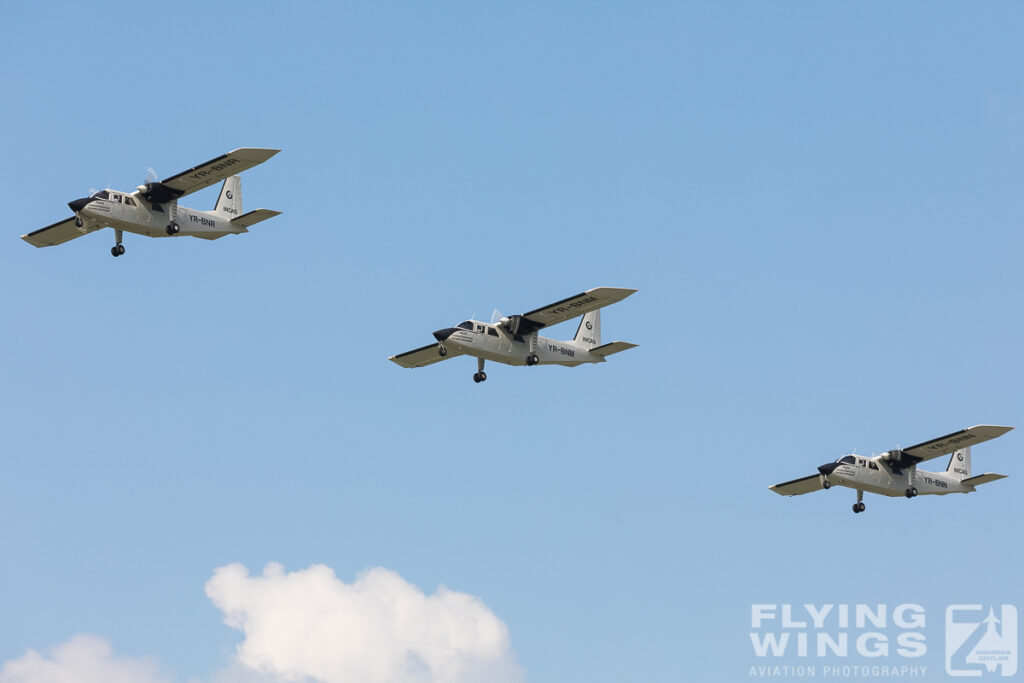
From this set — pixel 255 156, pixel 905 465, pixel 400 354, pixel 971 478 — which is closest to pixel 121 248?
pixel 255 156

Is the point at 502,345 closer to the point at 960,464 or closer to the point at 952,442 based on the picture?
the point at 952,442

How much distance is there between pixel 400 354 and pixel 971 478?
34.7m

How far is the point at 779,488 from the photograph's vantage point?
88.4 metres

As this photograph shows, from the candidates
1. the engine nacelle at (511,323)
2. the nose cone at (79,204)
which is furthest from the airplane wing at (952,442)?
the nose cone at (79,204)

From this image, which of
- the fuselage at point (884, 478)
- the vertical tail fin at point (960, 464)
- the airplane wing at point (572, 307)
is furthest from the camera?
the vertical tail fin at point (960, 464)

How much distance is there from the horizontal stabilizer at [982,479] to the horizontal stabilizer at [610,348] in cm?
2350

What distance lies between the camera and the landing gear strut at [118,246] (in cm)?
7231

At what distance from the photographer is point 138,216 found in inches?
2820

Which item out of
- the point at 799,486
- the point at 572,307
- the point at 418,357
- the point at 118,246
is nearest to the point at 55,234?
the point at 118,246

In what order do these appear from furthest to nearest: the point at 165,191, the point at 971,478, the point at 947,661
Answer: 1. the point at 971,478
2. the point at 165,191
3. the point at 947,661

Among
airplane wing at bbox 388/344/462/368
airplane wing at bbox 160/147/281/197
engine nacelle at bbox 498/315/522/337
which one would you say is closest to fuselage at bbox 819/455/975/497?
engine nacelle at bbox 498/315/522/337

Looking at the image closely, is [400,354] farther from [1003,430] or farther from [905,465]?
[1003,430]

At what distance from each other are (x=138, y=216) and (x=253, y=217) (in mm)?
5929

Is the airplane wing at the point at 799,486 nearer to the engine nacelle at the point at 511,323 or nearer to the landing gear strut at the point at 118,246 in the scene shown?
the engine nacelle at the point at 511,323
